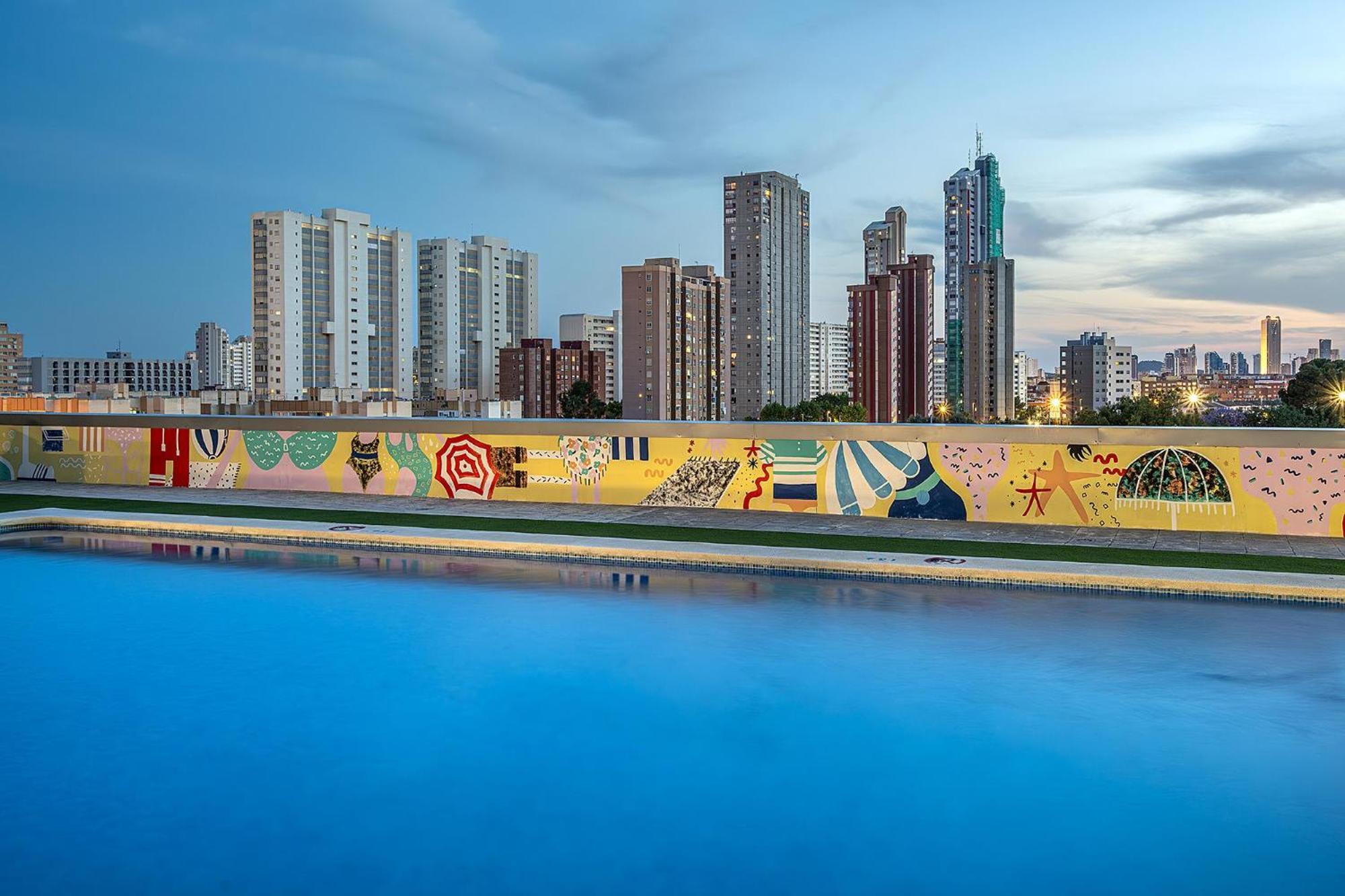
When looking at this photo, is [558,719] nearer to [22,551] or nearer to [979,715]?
[979,715]

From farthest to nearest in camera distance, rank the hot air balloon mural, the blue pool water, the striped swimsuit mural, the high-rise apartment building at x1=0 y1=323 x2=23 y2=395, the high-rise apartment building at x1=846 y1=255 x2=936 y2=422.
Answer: the high-rise apartment building at x1=0 y1=323 x2=23 y2=395, the high-rise apartment building at x1=846 y1=255 x2=936 y2=422, the striped swimsuit mural, the hot air balloon mural, the blue pool water

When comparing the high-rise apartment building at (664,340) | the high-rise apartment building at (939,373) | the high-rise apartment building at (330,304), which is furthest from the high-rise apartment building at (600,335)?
the high-rise apartment building at (330,304)

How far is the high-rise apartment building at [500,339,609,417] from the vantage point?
13250 cm

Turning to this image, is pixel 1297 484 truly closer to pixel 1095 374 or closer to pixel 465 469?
pixel 465 469

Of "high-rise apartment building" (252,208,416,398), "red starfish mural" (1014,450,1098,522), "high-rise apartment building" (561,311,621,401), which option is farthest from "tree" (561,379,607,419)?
"red starfish mural" (1014,450,1098,522)

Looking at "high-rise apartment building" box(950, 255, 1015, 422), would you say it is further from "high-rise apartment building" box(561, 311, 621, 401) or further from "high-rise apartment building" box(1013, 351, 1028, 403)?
"high-rise apartment building" box(561, 311, 621, 401)

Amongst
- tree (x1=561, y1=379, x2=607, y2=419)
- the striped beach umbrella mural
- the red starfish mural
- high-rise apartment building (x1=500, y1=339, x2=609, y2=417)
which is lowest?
the red starfish mural

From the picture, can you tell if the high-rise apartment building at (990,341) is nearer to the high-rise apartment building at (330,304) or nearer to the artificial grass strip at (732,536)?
the high-rise apartment building at (330,304)

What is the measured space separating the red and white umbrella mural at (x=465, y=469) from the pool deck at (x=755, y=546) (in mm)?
436

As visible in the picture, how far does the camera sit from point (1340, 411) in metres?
44.7

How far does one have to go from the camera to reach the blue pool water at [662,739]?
17.7 ft

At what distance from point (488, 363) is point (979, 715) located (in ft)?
456

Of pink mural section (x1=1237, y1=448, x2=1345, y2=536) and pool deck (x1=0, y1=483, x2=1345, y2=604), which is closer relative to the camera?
pool deck (x1=0, y1=483, x2=1345, y2=604)

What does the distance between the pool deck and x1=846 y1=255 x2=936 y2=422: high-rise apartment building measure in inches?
5241
